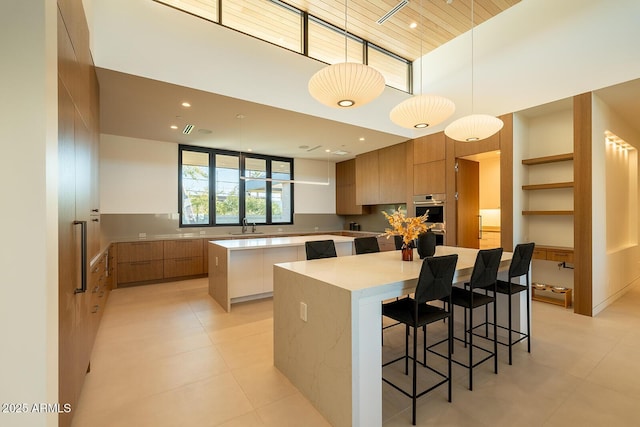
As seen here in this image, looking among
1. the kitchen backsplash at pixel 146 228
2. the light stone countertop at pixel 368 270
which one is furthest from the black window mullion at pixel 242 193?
the light stone countertop at pixel 368 270

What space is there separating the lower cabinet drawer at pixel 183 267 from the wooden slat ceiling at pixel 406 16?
4.66 m

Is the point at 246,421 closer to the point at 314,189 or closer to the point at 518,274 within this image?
the point at 518,274

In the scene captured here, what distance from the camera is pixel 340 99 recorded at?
7.45 feet

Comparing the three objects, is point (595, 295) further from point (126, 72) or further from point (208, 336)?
point (126, 72)

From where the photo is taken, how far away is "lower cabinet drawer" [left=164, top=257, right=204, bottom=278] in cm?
521

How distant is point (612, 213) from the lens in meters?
4.09

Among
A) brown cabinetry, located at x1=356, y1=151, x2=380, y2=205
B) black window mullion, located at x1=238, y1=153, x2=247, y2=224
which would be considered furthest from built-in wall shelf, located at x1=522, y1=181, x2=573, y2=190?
black window mullion, located at x1=238, y1=153, x2=247, y2=224

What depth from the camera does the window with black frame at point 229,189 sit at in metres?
6.02

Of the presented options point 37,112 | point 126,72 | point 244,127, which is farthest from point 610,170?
point 126,72

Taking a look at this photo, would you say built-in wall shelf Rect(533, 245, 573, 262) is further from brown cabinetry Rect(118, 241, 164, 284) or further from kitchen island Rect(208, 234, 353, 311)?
brown cabinetry Rect(118, 241, 164, 284)

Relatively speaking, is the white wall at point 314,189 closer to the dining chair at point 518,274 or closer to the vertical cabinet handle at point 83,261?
the dining chair at point 518,274

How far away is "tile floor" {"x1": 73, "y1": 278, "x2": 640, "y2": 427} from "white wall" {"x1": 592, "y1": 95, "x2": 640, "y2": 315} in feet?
2.36

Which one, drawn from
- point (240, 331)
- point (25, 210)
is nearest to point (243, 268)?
point (240, 331)

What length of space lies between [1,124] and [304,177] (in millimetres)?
6623
